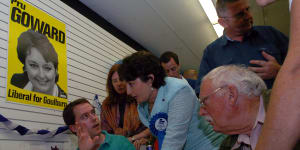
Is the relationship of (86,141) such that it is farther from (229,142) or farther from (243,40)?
(243,40)

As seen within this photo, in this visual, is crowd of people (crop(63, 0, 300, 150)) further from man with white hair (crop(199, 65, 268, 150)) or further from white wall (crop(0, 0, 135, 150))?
white wall (crop(0, 0, 135, 150))

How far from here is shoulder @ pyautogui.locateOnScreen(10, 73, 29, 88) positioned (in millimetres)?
2907

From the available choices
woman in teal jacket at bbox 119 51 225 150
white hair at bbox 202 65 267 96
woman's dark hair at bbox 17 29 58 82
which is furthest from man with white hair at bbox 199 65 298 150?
woman's dark hair at bbox 17 29 58 82

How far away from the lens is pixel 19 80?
9.76 ft

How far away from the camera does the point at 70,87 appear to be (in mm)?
3850

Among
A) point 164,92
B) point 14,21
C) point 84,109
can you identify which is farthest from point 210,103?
point 14,21

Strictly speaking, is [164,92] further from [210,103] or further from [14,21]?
[14,21]

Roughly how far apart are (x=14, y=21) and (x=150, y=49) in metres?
4.36

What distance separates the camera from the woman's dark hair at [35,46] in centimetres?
311

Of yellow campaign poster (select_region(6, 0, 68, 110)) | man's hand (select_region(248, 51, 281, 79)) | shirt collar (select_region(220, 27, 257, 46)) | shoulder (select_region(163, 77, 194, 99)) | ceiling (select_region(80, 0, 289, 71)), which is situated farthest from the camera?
ceiling (select_region(80, 0, 289, 71))

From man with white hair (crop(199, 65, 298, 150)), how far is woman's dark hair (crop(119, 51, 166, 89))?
0.83m

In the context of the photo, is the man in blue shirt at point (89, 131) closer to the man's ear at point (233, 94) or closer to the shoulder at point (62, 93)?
the shoulder at point (62, 93)

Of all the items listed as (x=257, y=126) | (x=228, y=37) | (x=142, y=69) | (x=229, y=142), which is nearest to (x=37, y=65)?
(x=142, y=69)

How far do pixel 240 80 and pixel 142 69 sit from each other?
103 cm
